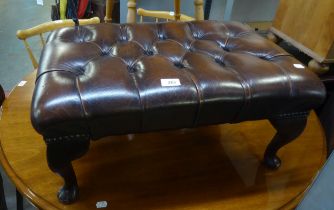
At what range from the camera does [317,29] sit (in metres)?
1.19

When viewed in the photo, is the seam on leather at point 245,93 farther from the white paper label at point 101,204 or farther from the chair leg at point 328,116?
the chair leg at point 328,116

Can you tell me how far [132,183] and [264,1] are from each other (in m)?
1.61

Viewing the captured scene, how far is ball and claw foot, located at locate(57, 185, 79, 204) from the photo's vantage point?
60cm

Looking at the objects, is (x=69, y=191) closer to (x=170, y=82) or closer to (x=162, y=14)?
(x=170, y=82)

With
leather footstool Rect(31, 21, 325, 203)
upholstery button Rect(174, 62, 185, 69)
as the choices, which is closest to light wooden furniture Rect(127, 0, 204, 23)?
leather footstool Rect(31, 21, 325, 203)

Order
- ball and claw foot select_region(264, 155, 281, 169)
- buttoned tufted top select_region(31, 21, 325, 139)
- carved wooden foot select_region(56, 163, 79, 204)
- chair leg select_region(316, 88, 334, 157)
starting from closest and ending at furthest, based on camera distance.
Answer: buttoned tufted top select_region(31, 21, 325, 139)
carved wooden foot select_region(56, 163, 79, 204)
ball and claw foot select_region(264, 155, 281, 169)
chair leg select_region(316, 88, 334, 157)

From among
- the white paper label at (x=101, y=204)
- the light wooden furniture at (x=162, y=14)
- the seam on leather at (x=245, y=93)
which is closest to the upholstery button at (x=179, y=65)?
the seam on leather at (x=245, y=93)

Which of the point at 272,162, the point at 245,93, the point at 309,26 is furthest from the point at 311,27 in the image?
the point at 245,93

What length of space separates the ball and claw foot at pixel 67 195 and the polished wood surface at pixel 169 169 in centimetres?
1

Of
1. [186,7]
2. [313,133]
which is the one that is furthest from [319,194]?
[186,7]

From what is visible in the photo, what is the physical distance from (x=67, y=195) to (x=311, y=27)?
1207 millimetres

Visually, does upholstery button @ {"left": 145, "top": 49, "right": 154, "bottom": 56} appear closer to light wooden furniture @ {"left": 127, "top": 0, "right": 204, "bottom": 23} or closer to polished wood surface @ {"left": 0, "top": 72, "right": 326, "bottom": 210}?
polished wood surface @ {"left": 0, "top": 72, "right": 326, "bottom": 210}

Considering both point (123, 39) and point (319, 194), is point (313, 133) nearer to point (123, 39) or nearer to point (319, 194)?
point (319, 194)

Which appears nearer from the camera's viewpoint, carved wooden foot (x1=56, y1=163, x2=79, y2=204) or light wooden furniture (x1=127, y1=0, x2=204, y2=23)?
carved wooden foot (x1=56, y1=163, x2=79, y2=204)
